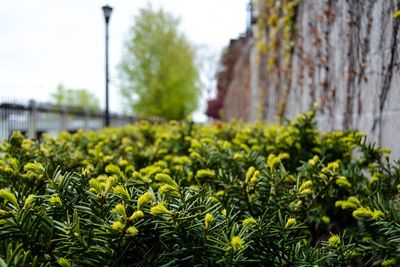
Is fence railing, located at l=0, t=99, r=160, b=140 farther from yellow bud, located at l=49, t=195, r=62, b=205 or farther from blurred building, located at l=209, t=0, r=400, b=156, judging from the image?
yellow bud, located at l=49, t=195, r=62, b=205

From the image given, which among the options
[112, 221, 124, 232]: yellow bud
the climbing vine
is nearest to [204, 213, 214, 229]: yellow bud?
[112, 221, 124, 232]: yellow bud

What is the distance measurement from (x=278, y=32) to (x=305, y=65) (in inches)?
55.5

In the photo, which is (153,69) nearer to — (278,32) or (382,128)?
(278,32)

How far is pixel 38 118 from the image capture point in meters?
12.1

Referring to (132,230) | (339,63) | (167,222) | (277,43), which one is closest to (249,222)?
(167,222)

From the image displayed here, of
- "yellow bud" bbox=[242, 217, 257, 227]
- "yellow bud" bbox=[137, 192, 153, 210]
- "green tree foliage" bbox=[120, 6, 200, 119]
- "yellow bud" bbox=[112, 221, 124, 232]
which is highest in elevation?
"green tree foliage" bbox=[120, 6, 200, 119]

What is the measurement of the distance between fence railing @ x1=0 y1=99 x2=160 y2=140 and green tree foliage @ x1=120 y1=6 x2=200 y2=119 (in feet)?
28.4

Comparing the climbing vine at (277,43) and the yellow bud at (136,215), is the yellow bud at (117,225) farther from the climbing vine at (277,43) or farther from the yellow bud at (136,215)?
the climbing vine at (277,43)

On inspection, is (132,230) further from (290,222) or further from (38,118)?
(38,118)

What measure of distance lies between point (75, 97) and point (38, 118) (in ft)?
143

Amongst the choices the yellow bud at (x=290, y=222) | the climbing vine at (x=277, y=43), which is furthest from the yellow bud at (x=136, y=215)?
the climbing vine at (x=277, y=43)

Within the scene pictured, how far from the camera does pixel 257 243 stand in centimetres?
118

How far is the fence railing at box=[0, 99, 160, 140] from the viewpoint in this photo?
34.7ft

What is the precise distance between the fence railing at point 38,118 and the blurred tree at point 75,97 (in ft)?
109
